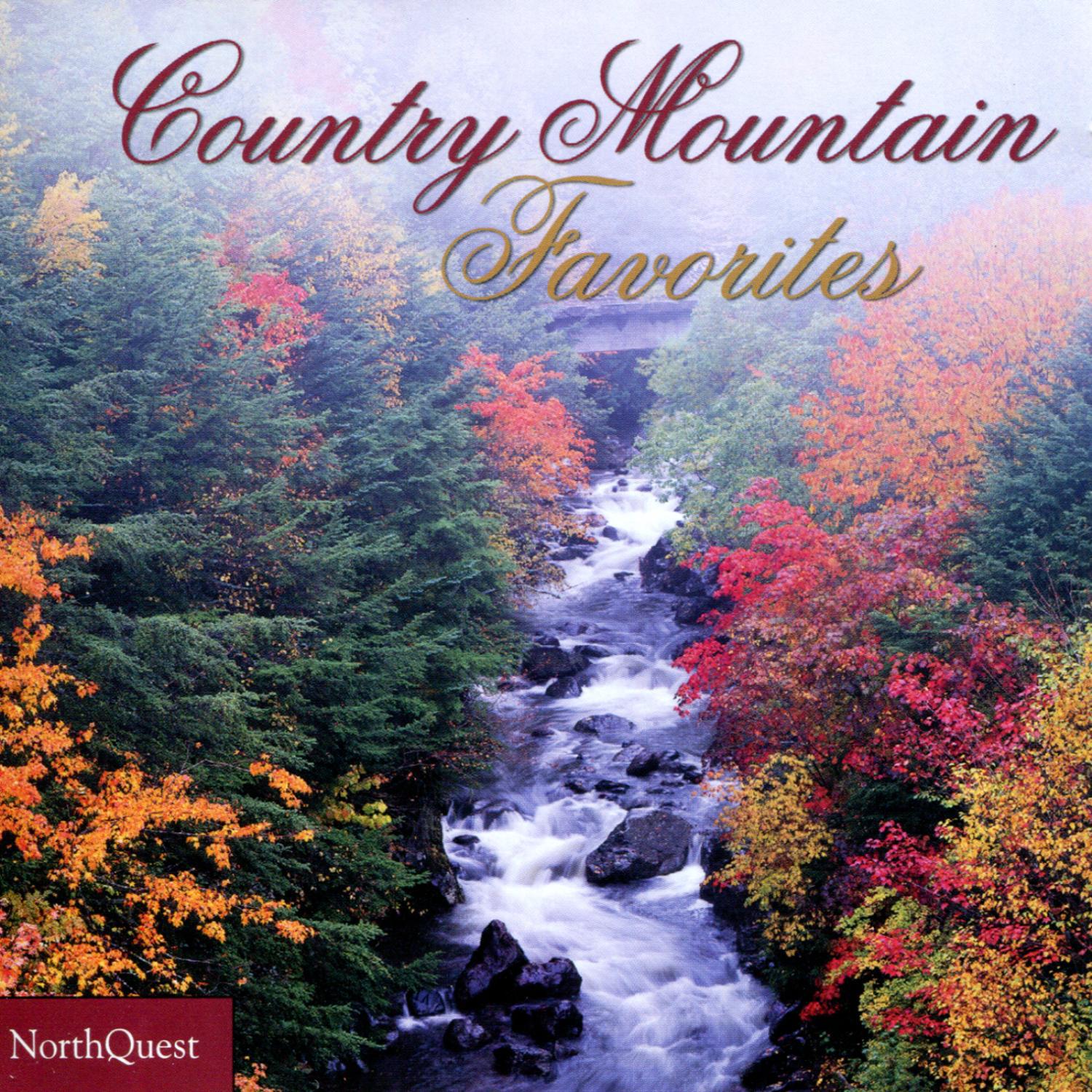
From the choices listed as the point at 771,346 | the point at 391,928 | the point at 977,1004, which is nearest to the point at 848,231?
the point at 771,346

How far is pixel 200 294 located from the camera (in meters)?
17.9

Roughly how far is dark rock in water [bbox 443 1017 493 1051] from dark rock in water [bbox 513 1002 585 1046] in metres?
0.55

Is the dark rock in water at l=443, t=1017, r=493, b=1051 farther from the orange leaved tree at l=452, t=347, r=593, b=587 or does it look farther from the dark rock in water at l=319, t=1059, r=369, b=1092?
the orange leaved tree at l=452, t=347, r=593, b=587

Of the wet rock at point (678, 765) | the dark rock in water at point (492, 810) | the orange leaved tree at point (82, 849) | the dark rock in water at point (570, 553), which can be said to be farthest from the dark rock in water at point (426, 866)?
the dark rock in water at point (570, 553)

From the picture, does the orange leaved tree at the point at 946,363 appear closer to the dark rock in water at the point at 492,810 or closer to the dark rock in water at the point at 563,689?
the dark rock in water at the point at 563,689

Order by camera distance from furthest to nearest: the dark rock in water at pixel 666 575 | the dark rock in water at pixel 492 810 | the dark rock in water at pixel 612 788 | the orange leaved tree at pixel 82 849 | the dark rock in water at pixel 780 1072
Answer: the dark rock in water at pixel 666 575 < the dark rock in water at pixel 612 788 < the dark rock in water at pixel 492 810 < the dark rock in water at pixel 780 1072 < the orange leaved tree at pixel 82 849

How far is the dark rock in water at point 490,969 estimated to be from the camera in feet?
54.4

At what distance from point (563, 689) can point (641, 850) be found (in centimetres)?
754

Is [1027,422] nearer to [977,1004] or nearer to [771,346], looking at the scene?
[977,1004]

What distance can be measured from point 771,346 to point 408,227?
52.1ft

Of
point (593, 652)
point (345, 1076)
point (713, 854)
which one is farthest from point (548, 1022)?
point (593, 652)

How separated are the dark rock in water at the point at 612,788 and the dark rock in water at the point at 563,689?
4.64 m

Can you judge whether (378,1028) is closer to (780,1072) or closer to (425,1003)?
(425,1003)

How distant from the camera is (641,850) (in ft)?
66.9
